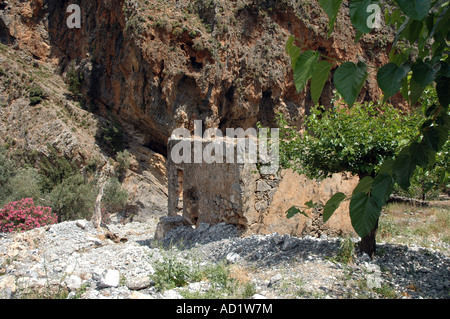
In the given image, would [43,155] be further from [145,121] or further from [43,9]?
[43,9]

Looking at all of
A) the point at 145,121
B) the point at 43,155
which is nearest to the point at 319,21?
the point at 145,121

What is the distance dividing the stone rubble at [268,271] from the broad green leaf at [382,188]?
2381 millimetres

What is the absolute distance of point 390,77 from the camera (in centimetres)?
128

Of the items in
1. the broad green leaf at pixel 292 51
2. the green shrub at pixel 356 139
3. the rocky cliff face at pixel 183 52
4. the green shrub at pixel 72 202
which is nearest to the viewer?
the broad green leaf at pixel 292 51

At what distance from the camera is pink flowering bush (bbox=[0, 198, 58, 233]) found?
31.4 ft

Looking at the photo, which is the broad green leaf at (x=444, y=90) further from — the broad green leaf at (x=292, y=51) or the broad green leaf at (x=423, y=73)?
the broad green leaf at (x=292, y=51)

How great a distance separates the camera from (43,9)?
86.3 ft

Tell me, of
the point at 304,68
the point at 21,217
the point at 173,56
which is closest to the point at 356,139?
the point at 304,68

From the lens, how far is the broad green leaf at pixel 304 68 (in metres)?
1.26

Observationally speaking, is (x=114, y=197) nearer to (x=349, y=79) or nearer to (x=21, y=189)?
(x=21, y=189)

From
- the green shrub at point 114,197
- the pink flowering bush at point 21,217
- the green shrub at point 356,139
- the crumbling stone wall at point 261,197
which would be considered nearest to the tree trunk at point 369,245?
the green shrub at point 356,139

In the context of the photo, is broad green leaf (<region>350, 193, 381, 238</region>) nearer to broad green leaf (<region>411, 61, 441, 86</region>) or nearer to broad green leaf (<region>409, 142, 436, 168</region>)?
broad green leaf (<region>409, 142, 436, 168</region>)

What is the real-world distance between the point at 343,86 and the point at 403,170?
1.71ft

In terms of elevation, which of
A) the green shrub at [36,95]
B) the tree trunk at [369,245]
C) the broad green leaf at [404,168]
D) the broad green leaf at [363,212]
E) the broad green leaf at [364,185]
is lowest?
the tree trunk at [369,245]
